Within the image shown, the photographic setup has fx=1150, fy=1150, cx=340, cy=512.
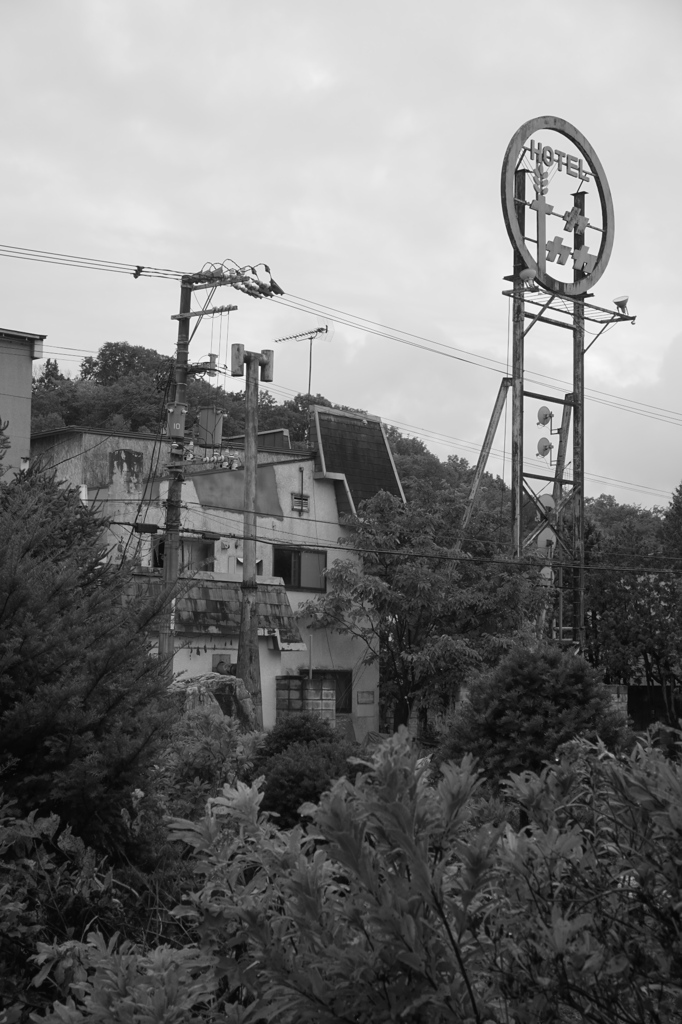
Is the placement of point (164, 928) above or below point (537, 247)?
below

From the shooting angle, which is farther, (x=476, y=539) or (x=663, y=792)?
(x=476, y=539)

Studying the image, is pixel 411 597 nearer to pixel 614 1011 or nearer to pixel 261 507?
pixel 261 507

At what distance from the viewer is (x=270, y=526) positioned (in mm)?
33156

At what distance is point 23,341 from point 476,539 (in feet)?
43.4

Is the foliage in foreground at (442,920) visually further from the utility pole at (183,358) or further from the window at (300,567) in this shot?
the window at (300,567)

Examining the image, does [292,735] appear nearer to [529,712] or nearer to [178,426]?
[529,712]

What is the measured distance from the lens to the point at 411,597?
102ft

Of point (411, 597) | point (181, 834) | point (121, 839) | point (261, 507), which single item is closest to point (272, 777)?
point (121, 839)

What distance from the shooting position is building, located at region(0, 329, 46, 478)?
29.2 metres

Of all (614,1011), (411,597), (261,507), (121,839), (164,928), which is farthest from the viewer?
(261,507)

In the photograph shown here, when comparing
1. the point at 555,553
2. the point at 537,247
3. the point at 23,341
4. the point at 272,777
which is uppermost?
the point at 537,247

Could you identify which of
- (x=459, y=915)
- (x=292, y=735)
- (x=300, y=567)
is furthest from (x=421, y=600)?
(x=459, y=915)

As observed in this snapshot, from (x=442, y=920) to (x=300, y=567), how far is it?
3108cm

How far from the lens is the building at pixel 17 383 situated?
29.2 m
